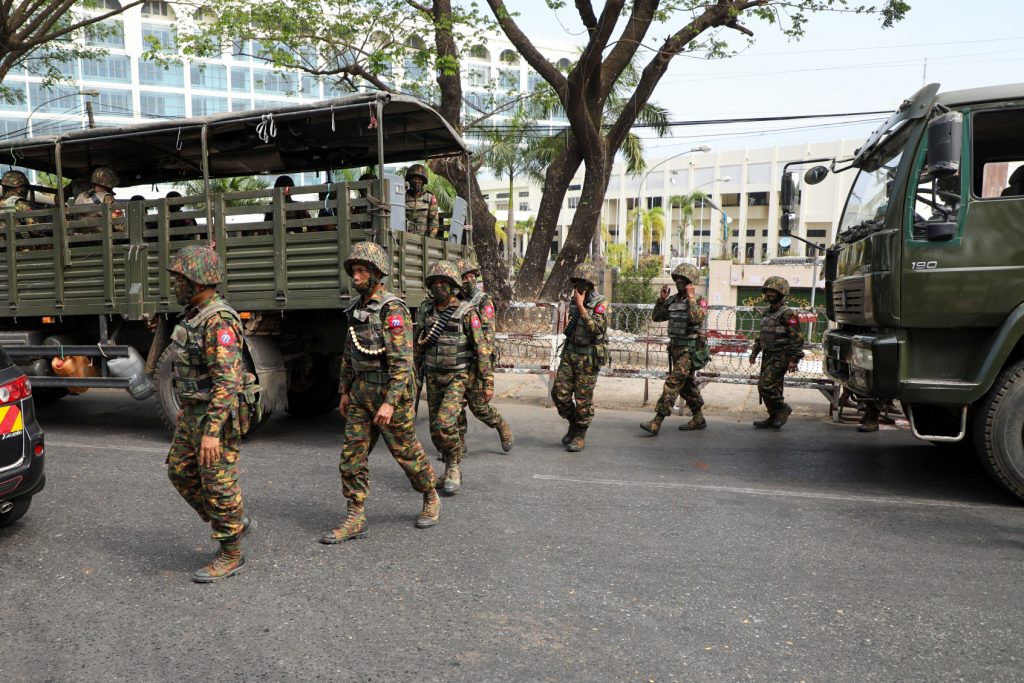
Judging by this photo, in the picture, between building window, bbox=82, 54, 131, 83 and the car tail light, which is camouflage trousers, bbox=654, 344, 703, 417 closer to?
the car tail light

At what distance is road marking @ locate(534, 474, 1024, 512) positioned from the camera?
4.88m

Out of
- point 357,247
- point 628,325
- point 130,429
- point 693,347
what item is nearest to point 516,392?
point 628,325

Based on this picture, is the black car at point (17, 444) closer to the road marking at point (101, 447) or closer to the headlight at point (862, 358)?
the road marking at point (101, 447)

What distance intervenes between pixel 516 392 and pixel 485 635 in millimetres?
6963

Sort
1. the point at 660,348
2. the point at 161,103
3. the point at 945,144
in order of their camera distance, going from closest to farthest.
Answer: the point at 945,144
the point at 660,348
the point at 161,103

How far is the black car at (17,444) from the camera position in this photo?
380 centimetres

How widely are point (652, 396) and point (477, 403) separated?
14.8ft

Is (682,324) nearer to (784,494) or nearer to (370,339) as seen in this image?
(784,494)

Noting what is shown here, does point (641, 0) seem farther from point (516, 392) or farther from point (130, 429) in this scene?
point (130, 429)

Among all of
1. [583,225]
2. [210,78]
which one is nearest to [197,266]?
[583,225]

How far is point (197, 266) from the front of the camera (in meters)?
3.52

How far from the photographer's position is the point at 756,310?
852 cm

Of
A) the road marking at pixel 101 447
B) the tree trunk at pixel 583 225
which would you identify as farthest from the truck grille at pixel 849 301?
the tree trunk at pixel 583 225

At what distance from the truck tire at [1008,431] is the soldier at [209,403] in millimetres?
4663
